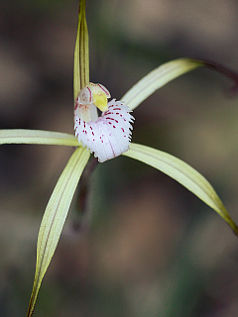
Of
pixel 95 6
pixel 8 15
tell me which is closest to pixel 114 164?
pixel 95 6

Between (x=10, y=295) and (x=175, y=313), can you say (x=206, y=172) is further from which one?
(x=10, y=295)

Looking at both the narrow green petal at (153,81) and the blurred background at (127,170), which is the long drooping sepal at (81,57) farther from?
the blurred background at (127,170)

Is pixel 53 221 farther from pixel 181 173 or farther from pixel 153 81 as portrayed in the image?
pixel 153 81

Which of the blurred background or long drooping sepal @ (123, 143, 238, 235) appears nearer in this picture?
long drooping sepal @ (123, 143, 238, 235)

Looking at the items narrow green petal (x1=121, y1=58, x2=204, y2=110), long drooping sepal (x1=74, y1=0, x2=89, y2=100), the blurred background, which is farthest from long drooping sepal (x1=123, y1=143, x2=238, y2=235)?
the blurred background

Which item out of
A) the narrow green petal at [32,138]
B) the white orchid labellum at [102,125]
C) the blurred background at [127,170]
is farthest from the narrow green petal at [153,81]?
the blurred background at [127,170]

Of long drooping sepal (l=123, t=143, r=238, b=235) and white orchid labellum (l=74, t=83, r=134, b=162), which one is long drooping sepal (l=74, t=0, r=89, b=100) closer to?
white orchid labellum (l=74, t=83, r=134, b=162)
